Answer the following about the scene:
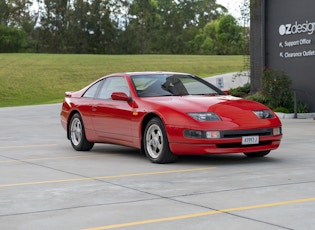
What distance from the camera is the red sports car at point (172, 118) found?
10.2 m

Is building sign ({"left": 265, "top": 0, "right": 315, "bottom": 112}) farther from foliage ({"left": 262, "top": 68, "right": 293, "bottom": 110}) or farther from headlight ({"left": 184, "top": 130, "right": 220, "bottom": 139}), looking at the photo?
headlight ({"left": 184, "top": 130, "right": 220, "bottom": 139})

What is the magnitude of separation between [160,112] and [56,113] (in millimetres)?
15949

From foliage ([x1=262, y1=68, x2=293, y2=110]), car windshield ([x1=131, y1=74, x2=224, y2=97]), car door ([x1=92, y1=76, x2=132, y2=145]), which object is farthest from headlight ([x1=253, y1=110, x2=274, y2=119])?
foliage ([x1=262, y1=68, x2=293, y2=110])

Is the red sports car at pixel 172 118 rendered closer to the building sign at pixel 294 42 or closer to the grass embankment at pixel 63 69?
the building sign at pixel 294 42

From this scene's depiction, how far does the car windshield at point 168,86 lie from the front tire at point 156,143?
0.75 meters

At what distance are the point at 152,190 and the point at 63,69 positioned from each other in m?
53.7

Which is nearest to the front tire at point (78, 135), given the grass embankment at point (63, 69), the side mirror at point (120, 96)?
the side mirror at point (120, 96)

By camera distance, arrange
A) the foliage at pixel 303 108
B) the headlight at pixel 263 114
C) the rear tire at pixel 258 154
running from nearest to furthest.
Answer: the headlight at pixel 263 114 < the rear tire at pixel 258 154 < the foliage at pixel 303 108

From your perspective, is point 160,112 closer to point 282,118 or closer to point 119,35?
point 282,118

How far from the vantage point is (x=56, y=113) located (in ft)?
85.3

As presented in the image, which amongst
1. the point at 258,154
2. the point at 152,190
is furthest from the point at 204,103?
the point at 152,190

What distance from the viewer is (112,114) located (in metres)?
11.7

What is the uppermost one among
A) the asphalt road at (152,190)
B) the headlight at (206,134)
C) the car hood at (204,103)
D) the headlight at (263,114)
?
the car hood at (204,103)

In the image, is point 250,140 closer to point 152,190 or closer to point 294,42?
point 152,190
